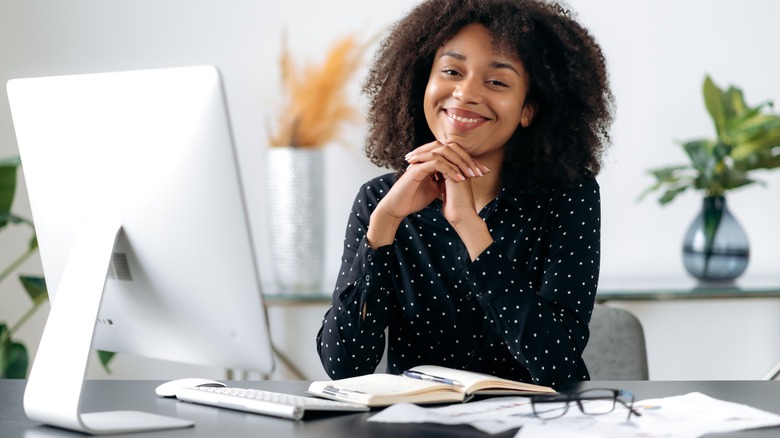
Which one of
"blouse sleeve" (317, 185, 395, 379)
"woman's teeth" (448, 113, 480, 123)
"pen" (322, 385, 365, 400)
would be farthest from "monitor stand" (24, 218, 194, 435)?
"woman's teeth" (448, 113, 480, 123)

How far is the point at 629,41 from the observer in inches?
112

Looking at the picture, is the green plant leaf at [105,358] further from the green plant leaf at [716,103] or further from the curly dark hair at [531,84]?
the green plant leaf at [716,103]

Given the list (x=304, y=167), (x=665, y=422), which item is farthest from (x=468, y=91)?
(x=304, y=167)

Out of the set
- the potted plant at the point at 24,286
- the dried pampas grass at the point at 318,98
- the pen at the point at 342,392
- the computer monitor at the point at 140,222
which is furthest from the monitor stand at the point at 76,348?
the dried pampas grass at the point at 318,98

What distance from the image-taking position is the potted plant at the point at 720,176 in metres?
2.52

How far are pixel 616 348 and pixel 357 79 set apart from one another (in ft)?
4.61

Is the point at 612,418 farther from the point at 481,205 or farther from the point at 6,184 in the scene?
the point at 6,184

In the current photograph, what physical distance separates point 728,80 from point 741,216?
402mm

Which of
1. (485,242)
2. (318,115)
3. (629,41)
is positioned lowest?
(485,242)

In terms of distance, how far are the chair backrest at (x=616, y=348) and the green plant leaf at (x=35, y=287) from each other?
1.66 m

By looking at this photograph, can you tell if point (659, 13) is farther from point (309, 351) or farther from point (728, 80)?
point (309, 351)

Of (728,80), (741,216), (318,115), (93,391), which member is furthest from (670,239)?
(93,391)

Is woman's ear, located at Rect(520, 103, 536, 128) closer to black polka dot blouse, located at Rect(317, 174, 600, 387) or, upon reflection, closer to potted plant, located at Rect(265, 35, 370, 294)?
black polka dot blouse, located at Rect(317, 174, 600, 387)

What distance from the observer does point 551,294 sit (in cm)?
154
